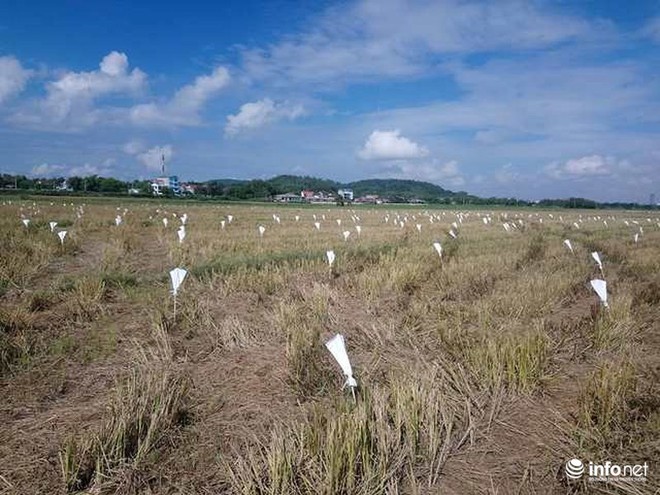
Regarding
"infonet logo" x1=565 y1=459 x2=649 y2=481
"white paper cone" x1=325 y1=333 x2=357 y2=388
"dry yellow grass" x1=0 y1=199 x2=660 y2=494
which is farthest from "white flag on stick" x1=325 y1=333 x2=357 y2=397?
"infonet logo" x1=565 y1=459 x2=649 y2=481

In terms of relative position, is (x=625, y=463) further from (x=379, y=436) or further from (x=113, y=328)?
(x=113, y=328)

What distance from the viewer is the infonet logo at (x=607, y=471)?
3244 millimetres

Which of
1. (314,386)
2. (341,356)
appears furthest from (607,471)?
(314,386)

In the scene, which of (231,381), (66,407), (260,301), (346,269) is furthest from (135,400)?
(346,269)

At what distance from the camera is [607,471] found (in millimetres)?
3305

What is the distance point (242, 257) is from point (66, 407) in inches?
368

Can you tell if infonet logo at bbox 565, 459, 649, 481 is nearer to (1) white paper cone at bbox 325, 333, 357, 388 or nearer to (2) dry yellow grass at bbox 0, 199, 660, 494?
(2) dry yellow grass at bbox 0, 199, 660, 494

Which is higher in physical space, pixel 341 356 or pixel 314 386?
pixel 341 356

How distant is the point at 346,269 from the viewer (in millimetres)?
12328

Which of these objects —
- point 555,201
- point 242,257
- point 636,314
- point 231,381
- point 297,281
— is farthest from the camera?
point 555,201

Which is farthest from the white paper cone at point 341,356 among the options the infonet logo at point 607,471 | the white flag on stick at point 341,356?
the infonet logo at point 607,471

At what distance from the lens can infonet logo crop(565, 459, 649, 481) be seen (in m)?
3.24

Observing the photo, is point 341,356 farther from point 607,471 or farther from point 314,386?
point 607,471

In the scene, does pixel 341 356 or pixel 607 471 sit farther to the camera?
pixel 341 356
